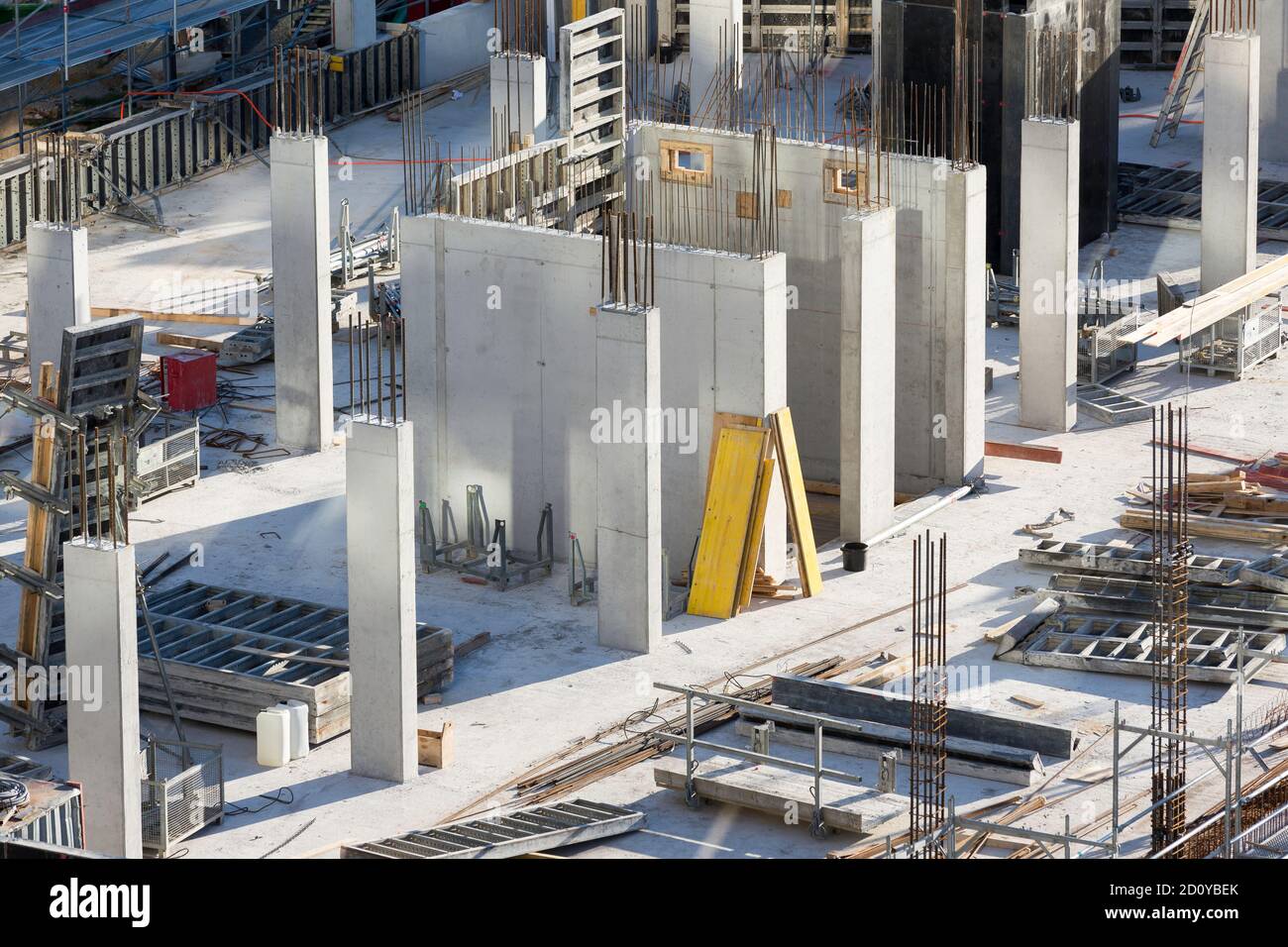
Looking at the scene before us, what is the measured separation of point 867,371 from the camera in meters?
31.3

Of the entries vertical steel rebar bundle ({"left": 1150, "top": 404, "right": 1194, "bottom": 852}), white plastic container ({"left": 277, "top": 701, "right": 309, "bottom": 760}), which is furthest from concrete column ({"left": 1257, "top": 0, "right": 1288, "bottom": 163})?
white plastic container ({"left": 277, "top": 701, "right": 309, "bottom": 760})

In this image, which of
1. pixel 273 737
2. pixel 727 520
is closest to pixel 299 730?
pixel 273 737

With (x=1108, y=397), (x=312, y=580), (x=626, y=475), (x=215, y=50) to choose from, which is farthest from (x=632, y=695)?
(x=215, y=50)

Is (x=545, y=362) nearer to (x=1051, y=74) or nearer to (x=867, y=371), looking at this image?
(x=867, y=371)

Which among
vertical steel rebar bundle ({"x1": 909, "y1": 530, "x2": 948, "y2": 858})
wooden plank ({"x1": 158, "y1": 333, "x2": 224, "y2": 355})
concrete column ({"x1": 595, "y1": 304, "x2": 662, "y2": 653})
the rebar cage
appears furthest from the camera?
wooden plank ({"x1": 158, "y1": 333, "x2": 224, "y2": 355})

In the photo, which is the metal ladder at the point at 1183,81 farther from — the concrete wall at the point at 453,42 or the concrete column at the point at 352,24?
the concrete column at the point at 352,24

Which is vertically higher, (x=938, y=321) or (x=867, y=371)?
(x=938, y=321)

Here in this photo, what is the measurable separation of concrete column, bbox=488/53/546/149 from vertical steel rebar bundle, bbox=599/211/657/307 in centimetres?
761

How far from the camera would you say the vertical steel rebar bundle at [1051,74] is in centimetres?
3688

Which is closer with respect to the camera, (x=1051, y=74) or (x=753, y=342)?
(x=753, y=342)

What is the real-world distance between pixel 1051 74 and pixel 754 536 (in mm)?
11069

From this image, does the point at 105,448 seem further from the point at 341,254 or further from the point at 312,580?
the point at 341,254

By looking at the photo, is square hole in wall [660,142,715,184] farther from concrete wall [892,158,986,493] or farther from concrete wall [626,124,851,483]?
concrete wall [892,158,986,493]

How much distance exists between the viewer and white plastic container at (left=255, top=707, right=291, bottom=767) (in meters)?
25.9
